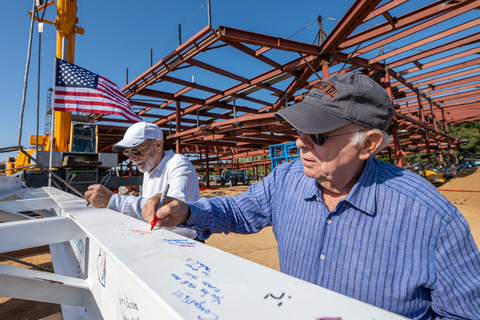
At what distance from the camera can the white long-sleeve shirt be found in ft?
6.20

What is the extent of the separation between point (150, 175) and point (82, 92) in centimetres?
437

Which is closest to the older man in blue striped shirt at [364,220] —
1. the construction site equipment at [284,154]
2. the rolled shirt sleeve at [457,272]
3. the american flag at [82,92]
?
the rolled shirt sleeve at [457,272]

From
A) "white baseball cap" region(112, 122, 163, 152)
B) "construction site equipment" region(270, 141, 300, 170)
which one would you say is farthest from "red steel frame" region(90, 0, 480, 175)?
"white baseball cap" region(112, 122, 163, 152)

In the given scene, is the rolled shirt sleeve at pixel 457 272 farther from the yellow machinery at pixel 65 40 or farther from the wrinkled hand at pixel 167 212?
the yellow machinery at pixel 65 40

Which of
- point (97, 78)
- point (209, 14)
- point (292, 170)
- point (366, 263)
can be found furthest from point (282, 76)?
point (366, 263)

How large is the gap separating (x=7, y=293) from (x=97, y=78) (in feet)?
19.2

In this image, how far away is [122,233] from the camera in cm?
111

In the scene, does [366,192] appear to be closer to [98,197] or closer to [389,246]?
[389,246]

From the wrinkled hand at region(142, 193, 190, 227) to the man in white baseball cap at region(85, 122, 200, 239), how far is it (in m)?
0.59

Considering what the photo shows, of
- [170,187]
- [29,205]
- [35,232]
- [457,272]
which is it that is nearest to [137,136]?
[170,187]

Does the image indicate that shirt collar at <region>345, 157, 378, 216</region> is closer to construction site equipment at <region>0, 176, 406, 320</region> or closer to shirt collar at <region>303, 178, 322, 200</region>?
shirt collar at <region>303, 178, 322, 200</region>

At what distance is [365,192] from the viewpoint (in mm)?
1084

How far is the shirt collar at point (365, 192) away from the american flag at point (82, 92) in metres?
5.90

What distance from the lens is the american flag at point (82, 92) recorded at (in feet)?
16.9
